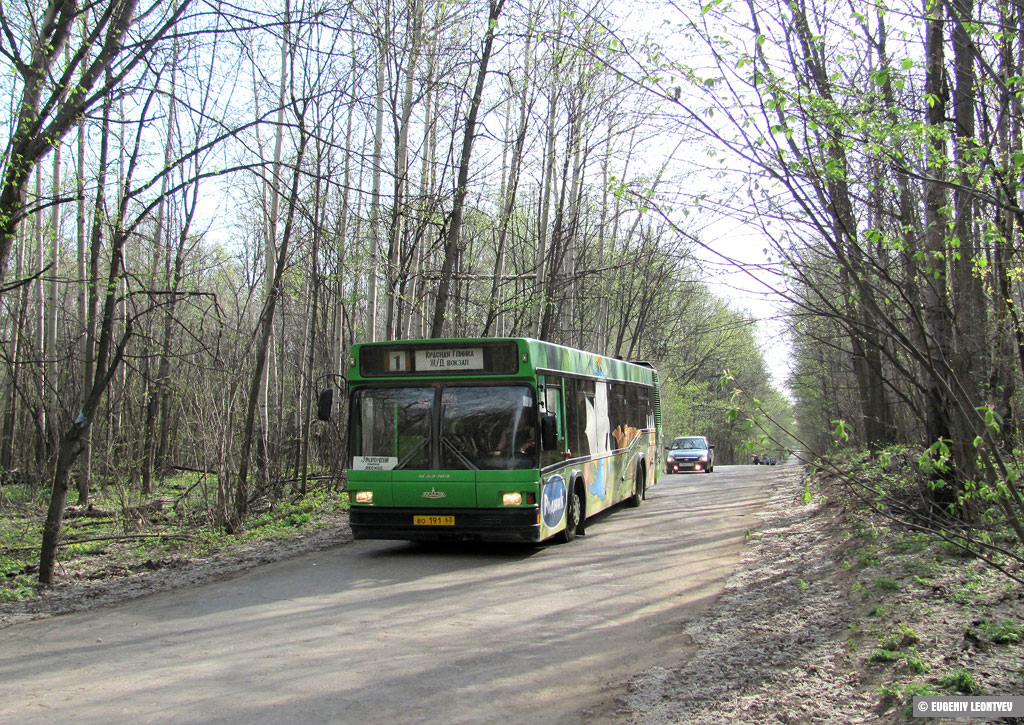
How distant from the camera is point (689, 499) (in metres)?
18.8

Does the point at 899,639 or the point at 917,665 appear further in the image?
the point at 899,639

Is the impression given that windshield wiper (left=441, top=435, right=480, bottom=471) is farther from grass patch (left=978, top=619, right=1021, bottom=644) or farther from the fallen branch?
grass patch (left=978, top=619, right=1021, bottom=644)

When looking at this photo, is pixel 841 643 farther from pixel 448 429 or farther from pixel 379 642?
pixel 448 429

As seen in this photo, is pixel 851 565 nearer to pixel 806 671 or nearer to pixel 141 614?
pixel 806 671

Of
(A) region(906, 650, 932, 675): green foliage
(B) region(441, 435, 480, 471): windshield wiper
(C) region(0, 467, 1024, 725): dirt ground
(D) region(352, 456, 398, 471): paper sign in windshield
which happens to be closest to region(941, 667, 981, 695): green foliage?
(C) region(0, 467, 1024, 725): dirt ground

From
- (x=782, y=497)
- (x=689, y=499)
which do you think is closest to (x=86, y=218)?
(x=689, y=499)

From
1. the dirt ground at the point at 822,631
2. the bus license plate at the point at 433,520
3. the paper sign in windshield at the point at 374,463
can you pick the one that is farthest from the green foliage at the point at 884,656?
the paper sign in windshield at the point at 374,463

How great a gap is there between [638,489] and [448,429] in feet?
26.4

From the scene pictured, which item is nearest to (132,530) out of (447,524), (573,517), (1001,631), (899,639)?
(447,524)

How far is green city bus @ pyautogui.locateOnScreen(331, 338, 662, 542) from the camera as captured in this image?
1041cm

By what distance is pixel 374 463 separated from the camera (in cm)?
1071

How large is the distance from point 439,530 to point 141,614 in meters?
3.75

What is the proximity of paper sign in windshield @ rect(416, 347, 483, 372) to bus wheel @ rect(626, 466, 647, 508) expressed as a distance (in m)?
7.56

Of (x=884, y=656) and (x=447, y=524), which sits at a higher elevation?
(x=447, y=524)
